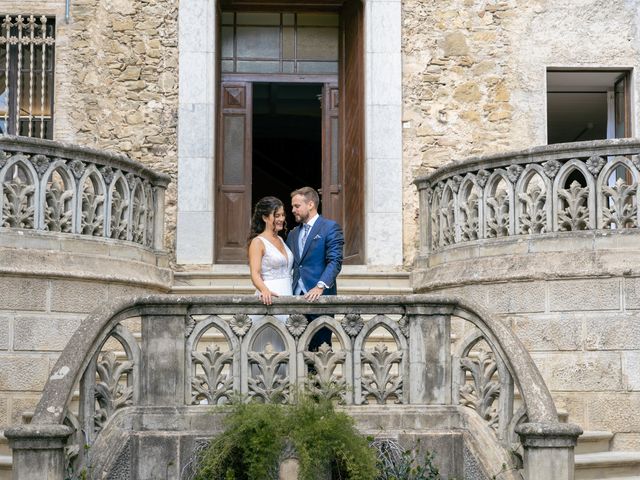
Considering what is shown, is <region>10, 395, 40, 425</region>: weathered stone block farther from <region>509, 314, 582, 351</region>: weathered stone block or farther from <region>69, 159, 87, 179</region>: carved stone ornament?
<region>509, 314, 582, 351</region>: weathered stone block

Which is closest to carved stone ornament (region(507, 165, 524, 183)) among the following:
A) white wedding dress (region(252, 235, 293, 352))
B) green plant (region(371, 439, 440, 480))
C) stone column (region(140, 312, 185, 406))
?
white wedding dress (region(252, 235, 293, 352))

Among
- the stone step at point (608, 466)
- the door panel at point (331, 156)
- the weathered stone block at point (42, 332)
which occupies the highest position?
the door panel at point (331, 156)

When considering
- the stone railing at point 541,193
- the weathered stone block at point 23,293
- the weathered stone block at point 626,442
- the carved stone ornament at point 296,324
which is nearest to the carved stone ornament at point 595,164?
the stone railing at point 541,193

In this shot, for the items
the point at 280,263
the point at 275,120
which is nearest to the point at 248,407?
the point at 280,263

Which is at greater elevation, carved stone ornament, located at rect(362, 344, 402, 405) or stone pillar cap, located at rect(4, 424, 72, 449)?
carved stone ornament, located at rect(362, 344, 402, 405)

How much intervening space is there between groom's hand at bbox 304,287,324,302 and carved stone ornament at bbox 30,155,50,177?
10.1 feet

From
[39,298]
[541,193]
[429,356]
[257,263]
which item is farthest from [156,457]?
[541,193]

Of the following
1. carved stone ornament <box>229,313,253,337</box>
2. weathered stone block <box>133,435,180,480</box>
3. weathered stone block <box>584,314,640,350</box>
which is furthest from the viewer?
weathered stone block <box>584,314,640,350</box>

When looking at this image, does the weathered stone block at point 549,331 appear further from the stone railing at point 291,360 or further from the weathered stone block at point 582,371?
the stone railing at point 291,360

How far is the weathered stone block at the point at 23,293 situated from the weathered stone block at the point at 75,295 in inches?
4.0

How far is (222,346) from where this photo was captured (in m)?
→ 10.7

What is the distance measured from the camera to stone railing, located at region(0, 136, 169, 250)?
33.5 feet

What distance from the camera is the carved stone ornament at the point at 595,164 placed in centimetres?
1035

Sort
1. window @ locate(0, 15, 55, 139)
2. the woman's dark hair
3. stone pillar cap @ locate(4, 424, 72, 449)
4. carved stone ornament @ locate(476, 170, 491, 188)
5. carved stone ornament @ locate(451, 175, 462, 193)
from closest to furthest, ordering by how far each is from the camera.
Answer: stone pillar cap @ locate(4, 424, 72, 449), the woman's dark hair, carved stone ornament @ locate(476, 170, 491, 188), carved stone ornament @ locate(451, 175, 462, 193), window @ locate(0, 15, 55, 139)
